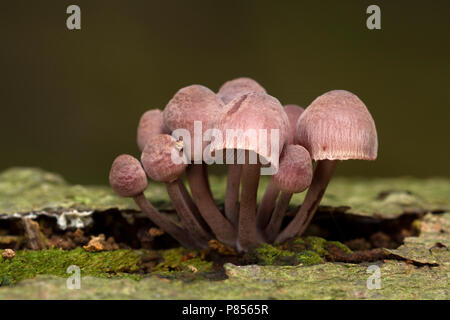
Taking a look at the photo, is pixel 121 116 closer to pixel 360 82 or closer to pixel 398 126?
pixel 360 82

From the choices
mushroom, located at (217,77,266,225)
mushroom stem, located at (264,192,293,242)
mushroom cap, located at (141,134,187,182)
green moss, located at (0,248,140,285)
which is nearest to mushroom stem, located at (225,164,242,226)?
mushroom, located at (217,77,266,225)

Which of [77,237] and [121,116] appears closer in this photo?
[77,237]

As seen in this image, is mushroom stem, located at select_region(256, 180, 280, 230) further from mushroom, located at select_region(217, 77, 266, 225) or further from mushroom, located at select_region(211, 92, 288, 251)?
mushroom, located at select_region(211, 92, 288, 251)

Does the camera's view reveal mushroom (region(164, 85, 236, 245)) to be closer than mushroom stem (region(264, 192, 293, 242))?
Yes

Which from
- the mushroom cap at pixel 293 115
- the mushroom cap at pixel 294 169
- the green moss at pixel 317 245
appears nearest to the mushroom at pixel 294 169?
the mushroom cap at pixel 294 169

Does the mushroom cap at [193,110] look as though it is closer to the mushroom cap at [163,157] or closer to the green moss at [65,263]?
the mushroom cap at [163,157]

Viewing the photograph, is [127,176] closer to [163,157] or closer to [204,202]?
[163,157]
